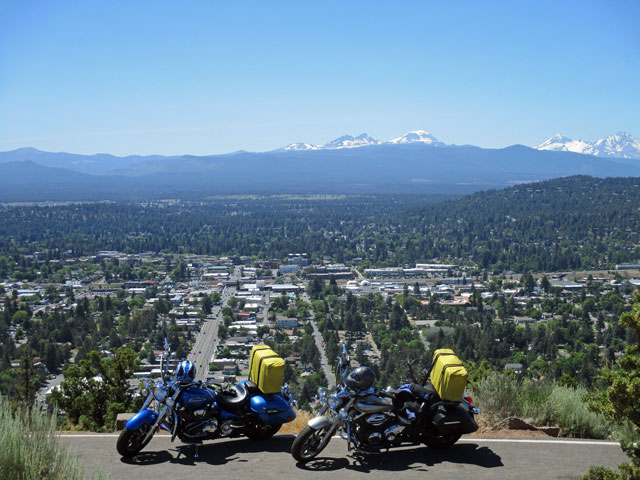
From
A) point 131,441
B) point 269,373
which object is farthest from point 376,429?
point 131,441

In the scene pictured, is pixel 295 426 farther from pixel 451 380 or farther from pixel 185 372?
pixel 451 380

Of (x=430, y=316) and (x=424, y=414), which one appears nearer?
(x=424, y=414)

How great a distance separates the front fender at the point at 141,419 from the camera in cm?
621

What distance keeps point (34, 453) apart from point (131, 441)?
6.08ft

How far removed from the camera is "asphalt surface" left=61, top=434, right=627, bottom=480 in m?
5.85

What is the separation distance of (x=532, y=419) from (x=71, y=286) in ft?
190

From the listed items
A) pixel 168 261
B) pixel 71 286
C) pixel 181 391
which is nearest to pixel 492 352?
pixel 181 391

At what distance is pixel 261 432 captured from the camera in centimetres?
681

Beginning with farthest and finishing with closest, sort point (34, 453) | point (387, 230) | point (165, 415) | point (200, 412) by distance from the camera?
point (387, 230) → point (200, 412) → point (165, 415) → point (34, 453)

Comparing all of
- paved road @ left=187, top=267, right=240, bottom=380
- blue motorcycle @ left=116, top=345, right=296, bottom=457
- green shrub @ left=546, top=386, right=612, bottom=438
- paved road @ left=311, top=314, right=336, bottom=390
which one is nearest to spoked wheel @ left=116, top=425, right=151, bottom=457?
blue motorcycle @ left=116, top=345, right=296, bottom=457

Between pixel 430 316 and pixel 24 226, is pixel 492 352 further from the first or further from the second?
pixel 24 226

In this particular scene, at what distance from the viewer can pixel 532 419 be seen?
294 inches

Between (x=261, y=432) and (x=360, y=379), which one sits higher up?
(x=360, y=379)

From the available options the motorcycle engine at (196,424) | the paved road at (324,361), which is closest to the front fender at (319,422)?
the motorcycle engine at (196,424)
